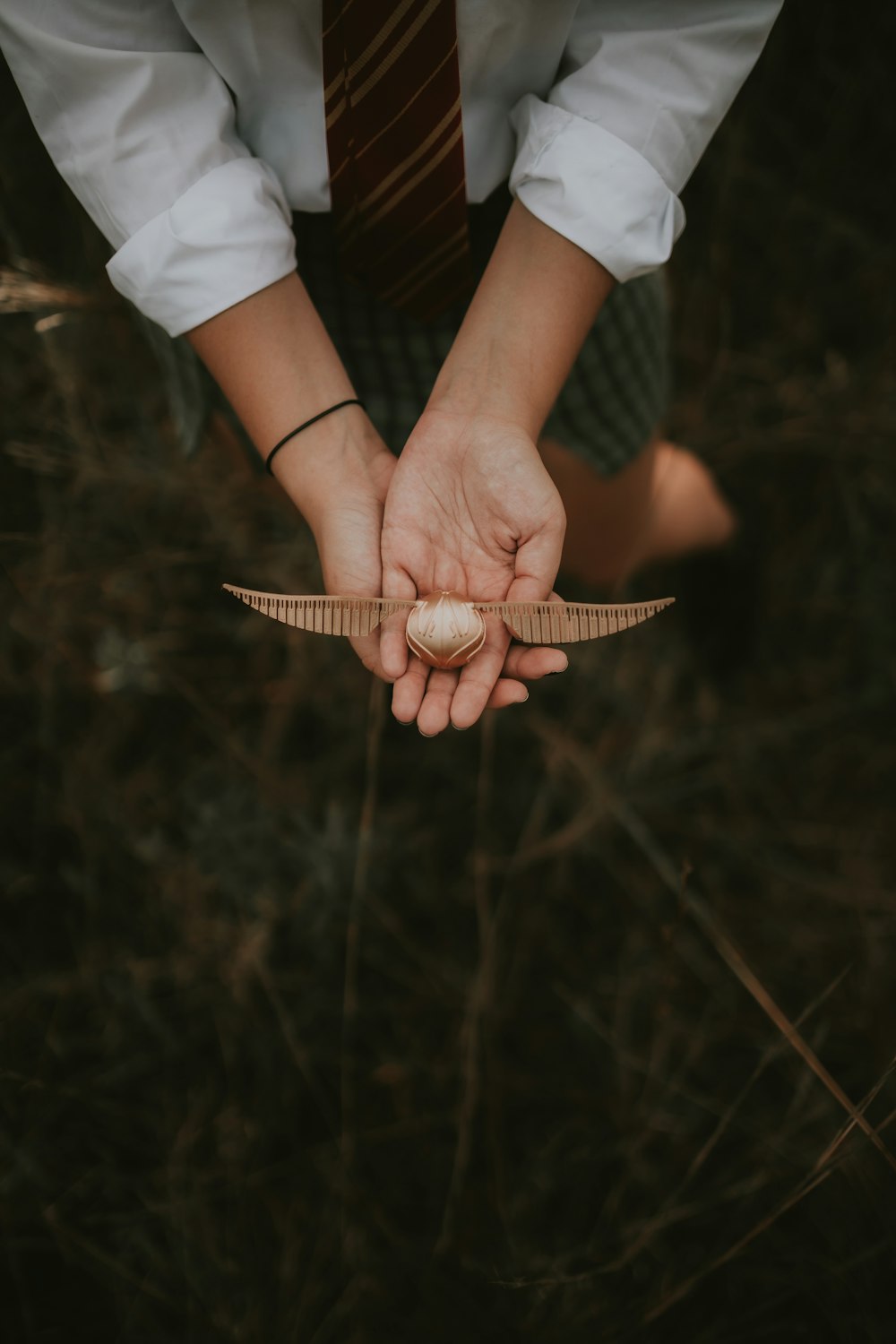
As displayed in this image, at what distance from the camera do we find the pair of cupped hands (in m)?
1.17

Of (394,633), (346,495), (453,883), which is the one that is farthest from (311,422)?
(453,883)

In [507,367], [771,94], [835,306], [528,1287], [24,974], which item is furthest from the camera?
[835,306]

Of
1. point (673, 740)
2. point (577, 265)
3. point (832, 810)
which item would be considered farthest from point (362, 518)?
point (832, 810)

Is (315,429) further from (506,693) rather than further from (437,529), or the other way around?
(506,693)

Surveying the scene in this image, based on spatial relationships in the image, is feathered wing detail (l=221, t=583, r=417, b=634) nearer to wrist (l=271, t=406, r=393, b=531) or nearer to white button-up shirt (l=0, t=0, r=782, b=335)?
wrist (l=271, t=406, r=393, b=531)

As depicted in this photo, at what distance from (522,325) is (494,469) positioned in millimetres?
193

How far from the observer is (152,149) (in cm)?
111

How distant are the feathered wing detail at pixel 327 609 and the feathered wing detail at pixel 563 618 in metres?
0.13

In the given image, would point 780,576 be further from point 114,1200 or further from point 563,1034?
point 114,1200

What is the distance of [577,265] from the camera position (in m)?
1.18

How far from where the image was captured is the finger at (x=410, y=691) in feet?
3.77

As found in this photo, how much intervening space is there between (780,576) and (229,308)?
1632mm

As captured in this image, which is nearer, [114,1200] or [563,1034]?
[114,1200]

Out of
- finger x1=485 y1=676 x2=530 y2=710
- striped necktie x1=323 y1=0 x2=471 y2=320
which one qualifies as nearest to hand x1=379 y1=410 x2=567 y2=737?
finger x1=485 y1=676 x2=530 y2=710
